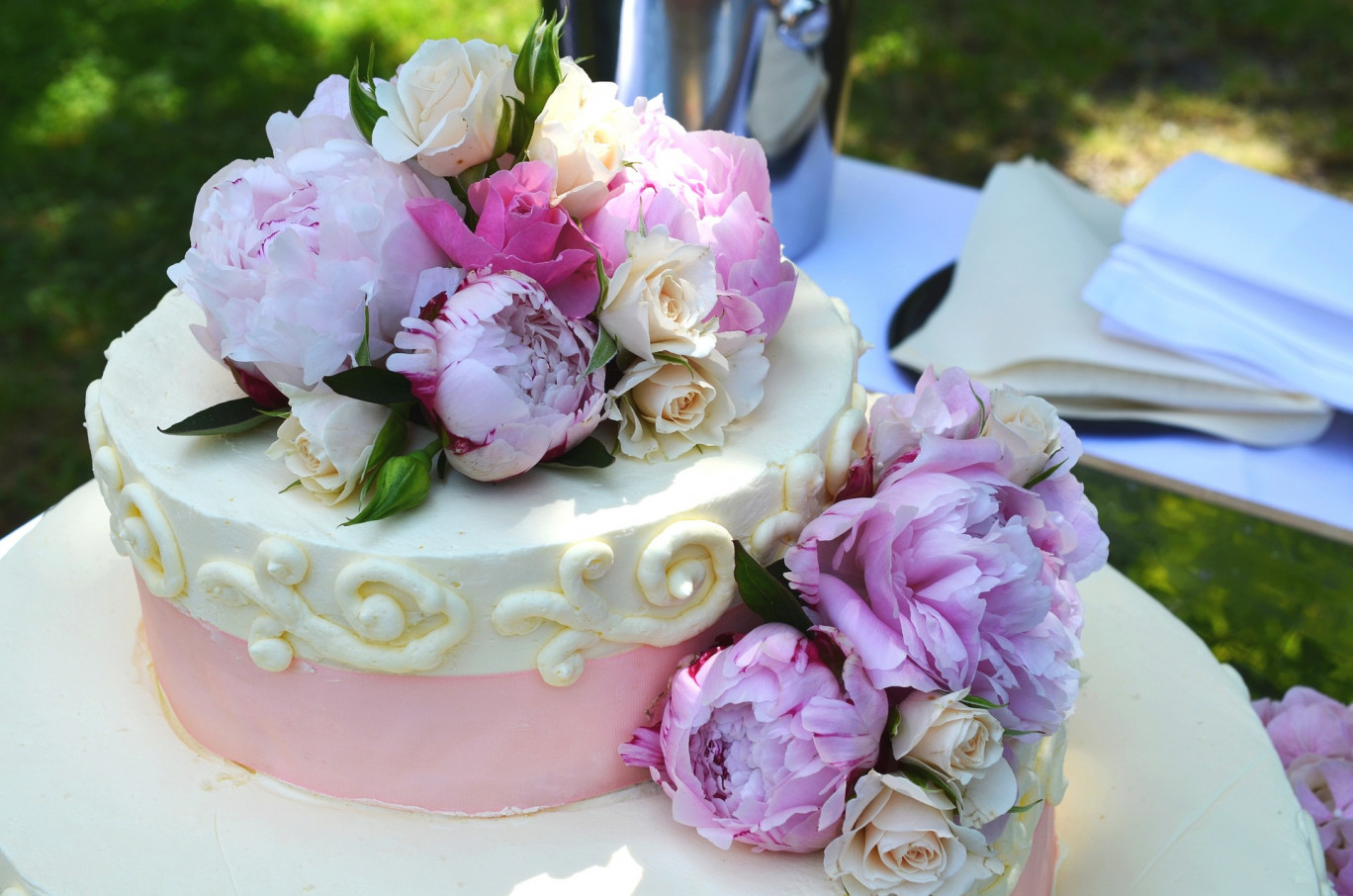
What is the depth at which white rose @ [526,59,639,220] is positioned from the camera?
0.86m

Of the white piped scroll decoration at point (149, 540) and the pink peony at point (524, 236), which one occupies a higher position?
the pink peony at point (524, 236)

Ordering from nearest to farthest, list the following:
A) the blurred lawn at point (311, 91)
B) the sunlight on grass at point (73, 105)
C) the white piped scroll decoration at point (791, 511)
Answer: the white piped scroll decoration at point (791, 511) → the blurred lawn at point (311, 91) → the sunlight on grass at point (73, 105)

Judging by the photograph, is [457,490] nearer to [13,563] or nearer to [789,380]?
[789,380]

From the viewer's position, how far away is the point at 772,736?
0.82 meters

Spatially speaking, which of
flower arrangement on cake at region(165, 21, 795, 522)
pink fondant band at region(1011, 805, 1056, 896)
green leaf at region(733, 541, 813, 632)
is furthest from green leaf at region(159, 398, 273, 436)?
pink fondant band at region(1011, 805, 1056, 896)

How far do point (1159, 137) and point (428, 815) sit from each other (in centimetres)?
309

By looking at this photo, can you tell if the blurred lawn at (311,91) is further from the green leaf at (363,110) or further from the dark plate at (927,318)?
the green leaf at (363,110)

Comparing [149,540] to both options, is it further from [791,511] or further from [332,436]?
[791,511]

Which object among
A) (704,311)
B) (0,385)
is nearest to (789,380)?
(704,311)

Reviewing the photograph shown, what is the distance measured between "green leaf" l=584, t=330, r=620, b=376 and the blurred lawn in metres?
1.88

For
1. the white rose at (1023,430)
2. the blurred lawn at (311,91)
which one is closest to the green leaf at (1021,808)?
the white rose at (1023,430)

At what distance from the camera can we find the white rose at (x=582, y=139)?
86 cm

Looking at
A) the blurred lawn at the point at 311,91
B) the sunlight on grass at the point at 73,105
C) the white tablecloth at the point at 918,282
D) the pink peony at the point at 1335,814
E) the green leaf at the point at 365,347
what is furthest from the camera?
the sunlight on grass at the point at 73,105

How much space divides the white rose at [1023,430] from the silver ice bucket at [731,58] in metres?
0.91
